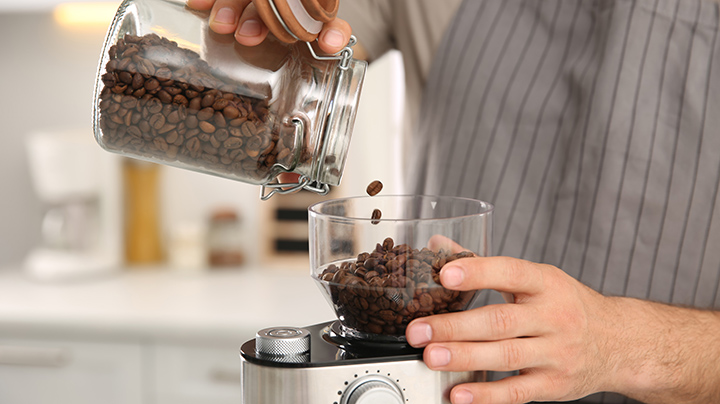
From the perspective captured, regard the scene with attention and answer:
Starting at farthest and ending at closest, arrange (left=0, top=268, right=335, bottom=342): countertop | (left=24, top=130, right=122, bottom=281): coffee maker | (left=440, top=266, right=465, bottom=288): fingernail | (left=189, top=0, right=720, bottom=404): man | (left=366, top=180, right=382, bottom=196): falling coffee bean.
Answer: (left=24, top=130, right=122, bottom=281): coffee maker
(left=0, top=268, right=335, bottom=342): countertop
(left=189, top=0, right=720, bottom=404): man
(left=366, top=180, right=382, bottom=196): falling coffee bean
(left=440, top=266, right=465, bottom=288): fingernail

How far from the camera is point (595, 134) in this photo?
102 centimetres

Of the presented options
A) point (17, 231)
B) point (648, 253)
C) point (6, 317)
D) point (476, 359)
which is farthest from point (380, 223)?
point (17, 231)

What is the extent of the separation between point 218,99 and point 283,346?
0.22m

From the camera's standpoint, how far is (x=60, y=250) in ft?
6.49

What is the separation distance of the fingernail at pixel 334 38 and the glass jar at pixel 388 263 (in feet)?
0.48

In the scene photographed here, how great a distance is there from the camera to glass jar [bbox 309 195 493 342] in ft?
1.82

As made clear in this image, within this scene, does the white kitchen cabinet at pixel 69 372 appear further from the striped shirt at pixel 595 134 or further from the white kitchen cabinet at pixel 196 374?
the striped shirt at pixel 595 134

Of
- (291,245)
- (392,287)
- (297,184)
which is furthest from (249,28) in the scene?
(291,245)

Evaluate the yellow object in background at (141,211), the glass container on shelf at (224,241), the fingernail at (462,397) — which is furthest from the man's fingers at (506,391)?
the yellow object in background at (141,211)

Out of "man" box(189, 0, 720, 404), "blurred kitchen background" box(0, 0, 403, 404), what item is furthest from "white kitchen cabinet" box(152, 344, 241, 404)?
"man" box(189, 0, 720, 404)

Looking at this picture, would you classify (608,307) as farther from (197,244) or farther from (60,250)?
(60,250)

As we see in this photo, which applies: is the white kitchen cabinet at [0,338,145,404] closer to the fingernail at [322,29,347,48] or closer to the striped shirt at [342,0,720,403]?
the striped shirt at [342,0,720,403]

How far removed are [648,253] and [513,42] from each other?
0.40m

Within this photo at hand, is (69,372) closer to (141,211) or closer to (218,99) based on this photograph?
(141,211)
